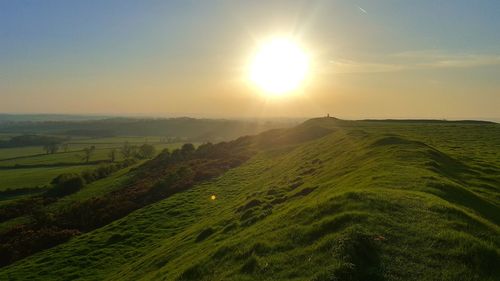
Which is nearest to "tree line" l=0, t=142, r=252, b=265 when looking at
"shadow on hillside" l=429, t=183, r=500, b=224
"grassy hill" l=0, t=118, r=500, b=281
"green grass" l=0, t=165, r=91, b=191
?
"grassy hill" l=0, t=118, r=500, b=281

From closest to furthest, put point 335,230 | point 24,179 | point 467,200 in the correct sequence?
point 335,230 → point 467,200 → point 24,179

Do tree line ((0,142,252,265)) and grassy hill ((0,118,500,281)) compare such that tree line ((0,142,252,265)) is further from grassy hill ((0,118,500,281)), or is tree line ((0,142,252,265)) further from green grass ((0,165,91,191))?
green grass ((0,165,91,191))

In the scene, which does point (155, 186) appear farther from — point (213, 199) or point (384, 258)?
point (384, 258)

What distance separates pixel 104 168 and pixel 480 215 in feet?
400

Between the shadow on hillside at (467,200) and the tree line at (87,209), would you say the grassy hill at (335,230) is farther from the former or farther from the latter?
the tree line at (87,209)

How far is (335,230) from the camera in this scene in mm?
20891

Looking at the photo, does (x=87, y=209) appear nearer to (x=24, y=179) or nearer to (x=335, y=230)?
(x=335, y=230)

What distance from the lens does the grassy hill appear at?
17448 mm

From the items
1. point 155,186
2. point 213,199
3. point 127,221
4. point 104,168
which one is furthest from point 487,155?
point 104,168

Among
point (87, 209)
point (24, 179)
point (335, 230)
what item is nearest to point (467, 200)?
point (335, 230)

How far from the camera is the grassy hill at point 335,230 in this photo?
1745 cm

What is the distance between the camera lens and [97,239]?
51562 millimetres

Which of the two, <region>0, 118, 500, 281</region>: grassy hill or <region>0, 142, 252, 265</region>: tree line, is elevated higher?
<region>0, 118, 500, 281</region>: grassy hill

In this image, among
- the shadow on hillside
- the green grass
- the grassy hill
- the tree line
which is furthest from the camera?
the green grass
